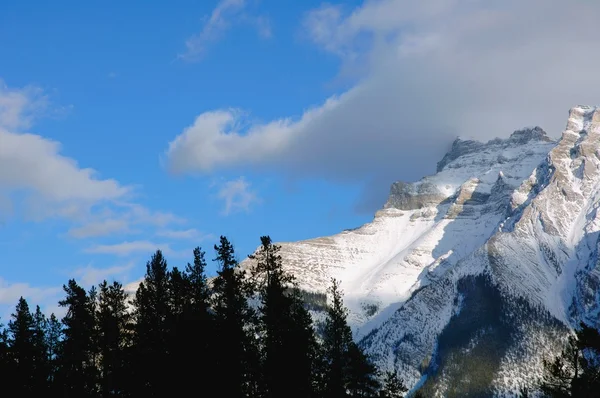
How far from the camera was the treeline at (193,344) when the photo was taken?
65.4 metres

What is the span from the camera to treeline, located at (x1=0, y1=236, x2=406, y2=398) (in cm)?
6538

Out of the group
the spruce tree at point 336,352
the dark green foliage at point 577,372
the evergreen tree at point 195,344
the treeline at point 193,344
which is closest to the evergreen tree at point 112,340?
the treeline at point 193,344

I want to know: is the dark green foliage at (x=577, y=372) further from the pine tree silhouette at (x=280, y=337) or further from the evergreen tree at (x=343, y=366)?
the evergreen tree at (x=343, y=366)

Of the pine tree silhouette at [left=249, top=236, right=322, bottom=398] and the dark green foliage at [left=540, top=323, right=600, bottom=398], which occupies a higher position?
the pine tree silhouette at [left=249, top=236, right=322, bottom=398]

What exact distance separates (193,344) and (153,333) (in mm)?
8115

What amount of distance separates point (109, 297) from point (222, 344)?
760 inches

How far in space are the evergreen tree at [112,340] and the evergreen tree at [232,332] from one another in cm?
1127

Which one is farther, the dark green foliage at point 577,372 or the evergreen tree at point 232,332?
the evergreen tree at point 232,332

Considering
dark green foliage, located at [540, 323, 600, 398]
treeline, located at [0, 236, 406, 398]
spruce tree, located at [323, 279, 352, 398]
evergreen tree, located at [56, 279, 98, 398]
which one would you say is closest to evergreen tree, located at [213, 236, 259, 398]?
→ treeline, located at [0, 236, 406, 398]

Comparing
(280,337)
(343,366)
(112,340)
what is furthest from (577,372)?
(112,340)

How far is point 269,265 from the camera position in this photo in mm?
68438

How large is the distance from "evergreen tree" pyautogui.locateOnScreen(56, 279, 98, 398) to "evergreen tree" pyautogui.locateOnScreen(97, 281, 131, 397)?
0.88 m

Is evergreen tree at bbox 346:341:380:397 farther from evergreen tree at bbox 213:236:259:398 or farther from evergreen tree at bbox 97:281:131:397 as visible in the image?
evergreen tree at bbox 97:281:131:397

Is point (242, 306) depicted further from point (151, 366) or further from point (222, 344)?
point (151, 366)
